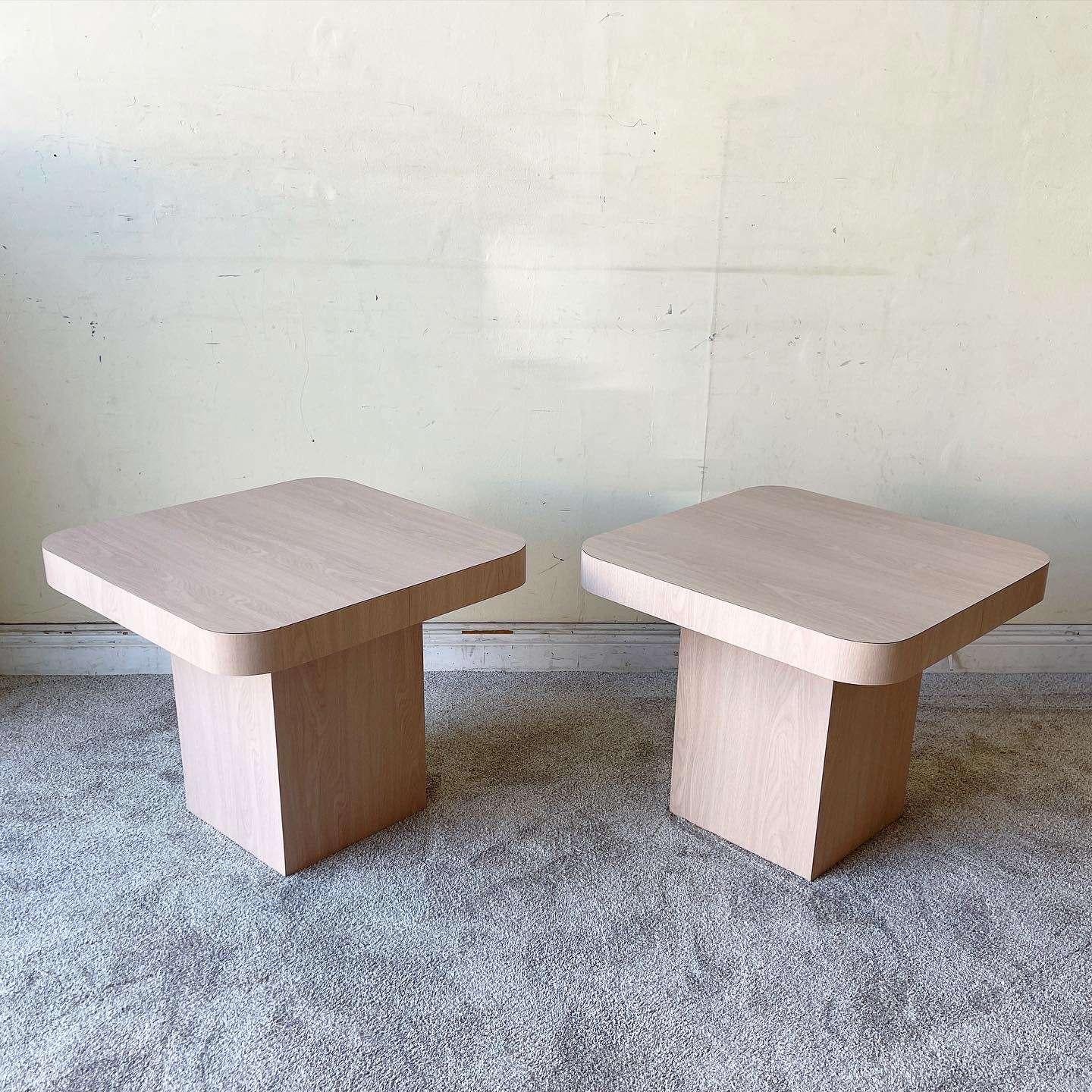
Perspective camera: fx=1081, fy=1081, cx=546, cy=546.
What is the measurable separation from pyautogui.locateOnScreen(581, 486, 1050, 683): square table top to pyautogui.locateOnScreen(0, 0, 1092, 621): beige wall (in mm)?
492

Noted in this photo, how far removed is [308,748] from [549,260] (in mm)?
1135

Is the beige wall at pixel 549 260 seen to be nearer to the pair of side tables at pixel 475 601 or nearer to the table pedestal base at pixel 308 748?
the pair of side tables at pixel 475 601

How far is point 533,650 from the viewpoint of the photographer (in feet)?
8.29

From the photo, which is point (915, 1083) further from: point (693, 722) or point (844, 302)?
point (844, 302)

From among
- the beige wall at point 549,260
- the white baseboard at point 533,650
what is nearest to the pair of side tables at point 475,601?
the beige wall at point 549,260

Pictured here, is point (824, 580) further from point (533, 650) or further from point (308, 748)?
point (533, 650)

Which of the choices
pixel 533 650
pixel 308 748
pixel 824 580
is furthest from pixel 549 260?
pixel 308 748

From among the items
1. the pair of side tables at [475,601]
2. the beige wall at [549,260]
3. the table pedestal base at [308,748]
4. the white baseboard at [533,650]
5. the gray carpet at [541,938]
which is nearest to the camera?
the gray carpet at [541,938]

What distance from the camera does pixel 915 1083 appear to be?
1364mm

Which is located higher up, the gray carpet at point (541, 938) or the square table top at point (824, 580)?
the square table top at point (824, 580)

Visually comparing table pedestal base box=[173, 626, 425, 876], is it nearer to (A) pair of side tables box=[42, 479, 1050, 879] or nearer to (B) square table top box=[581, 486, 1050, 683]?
(A) pair of side tables box=[42, 479, 1050, 879]

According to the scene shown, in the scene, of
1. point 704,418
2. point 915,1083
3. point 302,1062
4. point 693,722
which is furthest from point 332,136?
point 915,1083

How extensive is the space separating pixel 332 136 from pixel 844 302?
112cm

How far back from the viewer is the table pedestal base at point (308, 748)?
1.69 m
